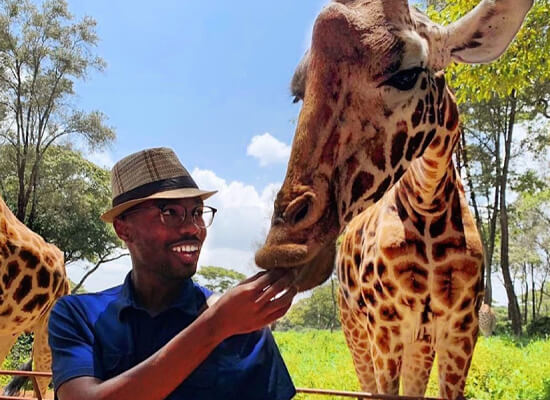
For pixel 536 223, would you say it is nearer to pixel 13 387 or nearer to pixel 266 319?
pixel 13 387

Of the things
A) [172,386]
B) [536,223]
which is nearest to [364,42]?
[172,386]

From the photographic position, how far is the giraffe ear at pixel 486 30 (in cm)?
177

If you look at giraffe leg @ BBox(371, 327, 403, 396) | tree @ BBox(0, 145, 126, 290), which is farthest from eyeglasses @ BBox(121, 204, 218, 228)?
tree @ BBox(0, 145, 126, 290)

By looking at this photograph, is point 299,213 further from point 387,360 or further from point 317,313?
point 317,313

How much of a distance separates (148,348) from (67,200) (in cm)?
1477

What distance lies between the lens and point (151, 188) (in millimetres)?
1557

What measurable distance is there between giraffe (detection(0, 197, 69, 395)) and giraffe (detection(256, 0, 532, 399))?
2.73m

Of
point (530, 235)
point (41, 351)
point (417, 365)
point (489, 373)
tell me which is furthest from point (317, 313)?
point (417, 365)

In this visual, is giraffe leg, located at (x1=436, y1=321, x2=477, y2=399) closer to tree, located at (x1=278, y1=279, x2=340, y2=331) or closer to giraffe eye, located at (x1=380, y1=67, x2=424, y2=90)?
giraffe eye, located at (x1=380, y1=67, x2=424, y2=90)

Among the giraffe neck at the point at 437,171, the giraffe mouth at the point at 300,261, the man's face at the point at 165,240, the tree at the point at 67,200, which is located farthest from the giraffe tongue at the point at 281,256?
the tree at the point at 67,200

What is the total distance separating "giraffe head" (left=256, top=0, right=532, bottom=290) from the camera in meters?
1.39

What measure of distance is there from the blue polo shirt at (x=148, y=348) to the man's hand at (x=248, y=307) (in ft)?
1.16

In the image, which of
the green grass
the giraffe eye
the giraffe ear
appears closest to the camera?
the giraffe eye

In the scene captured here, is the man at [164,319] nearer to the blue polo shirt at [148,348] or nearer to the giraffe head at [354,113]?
the blue polo shirt at [148,348]
